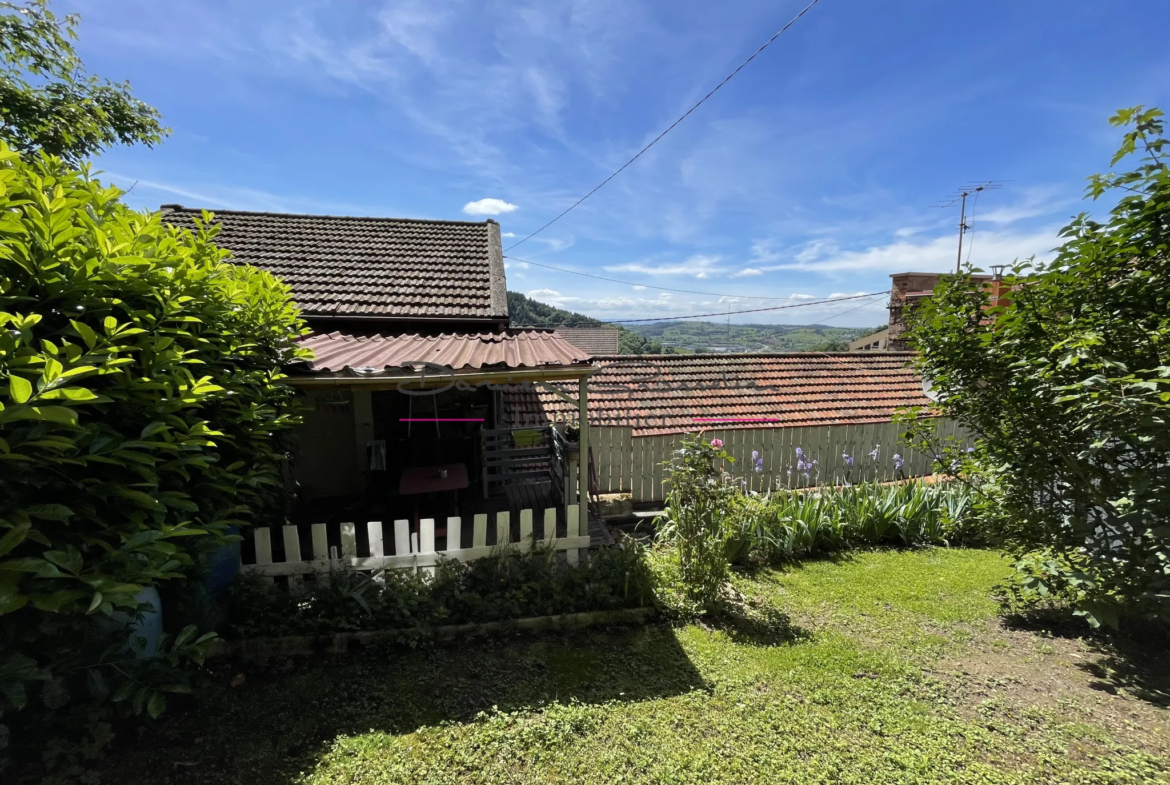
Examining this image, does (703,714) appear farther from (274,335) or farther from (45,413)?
(274,335)

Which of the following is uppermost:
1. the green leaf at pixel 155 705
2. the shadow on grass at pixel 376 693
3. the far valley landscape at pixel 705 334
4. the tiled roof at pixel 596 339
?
the far valley landscape at pixel 705 334

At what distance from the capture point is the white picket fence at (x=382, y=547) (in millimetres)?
3738

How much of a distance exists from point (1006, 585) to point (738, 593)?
2.78 m

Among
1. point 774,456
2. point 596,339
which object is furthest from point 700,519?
point 596,339

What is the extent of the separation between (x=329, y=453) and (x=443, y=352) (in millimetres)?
3382

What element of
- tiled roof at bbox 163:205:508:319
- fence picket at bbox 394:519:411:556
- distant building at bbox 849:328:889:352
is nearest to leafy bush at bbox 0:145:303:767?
fence picket at bbox 394:519:411:556

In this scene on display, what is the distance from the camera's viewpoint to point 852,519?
5789 millimetres

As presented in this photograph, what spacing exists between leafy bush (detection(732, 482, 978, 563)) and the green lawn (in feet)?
4.49

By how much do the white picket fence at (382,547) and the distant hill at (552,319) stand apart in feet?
121

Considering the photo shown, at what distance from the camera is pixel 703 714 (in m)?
2.99

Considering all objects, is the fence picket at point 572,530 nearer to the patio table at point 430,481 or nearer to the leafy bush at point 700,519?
the leafy bush at point 700,519

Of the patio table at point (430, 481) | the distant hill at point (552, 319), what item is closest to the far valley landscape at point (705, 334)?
the distant hill at point (552, 319)

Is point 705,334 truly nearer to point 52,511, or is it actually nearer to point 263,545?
point 263,545

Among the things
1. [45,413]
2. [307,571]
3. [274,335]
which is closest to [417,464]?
[307,571]
